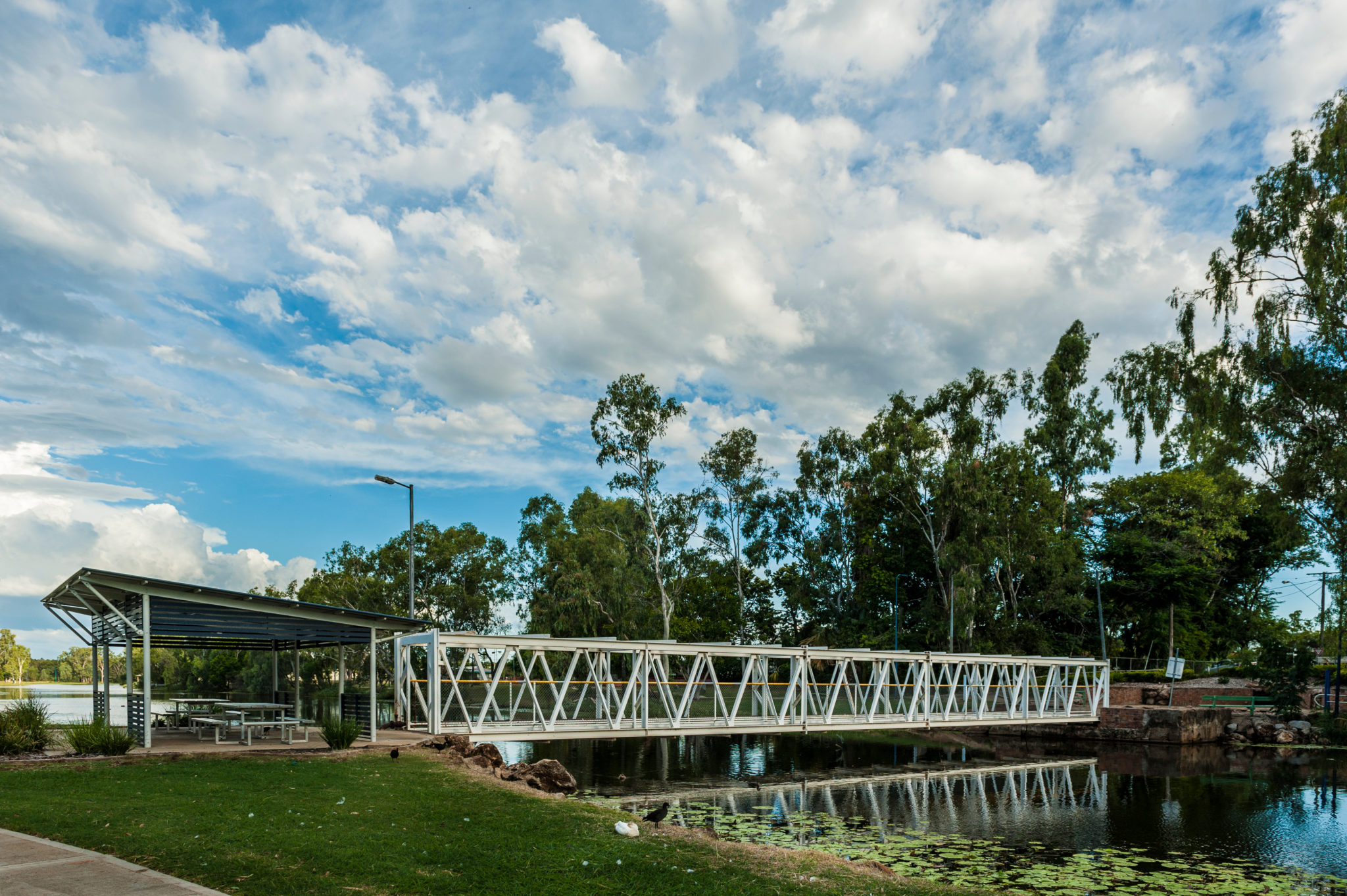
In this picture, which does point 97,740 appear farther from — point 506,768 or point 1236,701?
point 1236,701

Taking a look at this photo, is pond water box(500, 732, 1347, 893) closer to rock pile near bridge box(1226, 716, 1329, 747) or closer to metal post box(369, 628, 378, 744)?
rock pile near bridge box(1226, 716, 1329, 747)

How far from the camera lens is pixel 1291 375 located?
2866 centimetres

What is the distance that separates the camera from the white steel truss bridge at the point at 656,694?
2259 centimetres

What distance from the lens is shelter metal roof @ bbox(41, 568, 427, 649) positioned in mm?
16297

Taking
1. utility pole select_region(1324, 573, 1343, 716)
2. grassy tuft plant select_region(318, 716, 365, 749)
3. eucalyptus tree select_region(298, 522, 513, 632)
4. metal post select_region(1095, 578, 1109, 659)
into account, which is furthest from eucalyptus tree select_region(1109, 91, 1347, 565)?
eucalyptus tree select_region(298, 522, 513, 632)

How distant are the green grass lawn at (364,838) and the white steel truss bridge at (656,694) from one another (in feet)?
26.3

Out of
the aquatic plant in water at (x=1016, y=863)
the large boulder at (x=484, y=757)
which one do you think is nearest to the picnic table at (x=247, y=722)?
the large boulder at (x=484, y=757)

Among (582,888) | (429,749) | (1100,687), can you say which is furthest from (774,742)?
(582,888)

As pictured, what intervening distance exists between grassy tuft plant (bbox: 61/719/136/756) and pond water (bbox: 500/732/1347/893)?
995 cm

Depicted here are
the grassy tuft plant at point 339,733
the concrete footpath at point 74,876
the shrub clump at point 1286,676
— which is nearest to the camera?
the concrete footpath at point 74,876

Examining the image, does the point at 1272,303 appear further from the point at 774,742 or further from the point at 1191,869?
the point at 774,742

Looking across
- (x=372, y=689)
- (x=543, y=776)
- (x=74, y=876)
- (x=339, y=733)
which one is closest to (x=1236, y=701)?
(x=543, y=776)

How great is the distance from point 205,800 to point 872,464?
43.5 metres

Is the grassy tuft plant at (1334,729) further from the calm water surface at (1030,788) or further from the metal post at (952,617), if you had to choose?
the metal post at (952,617)
